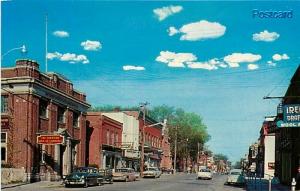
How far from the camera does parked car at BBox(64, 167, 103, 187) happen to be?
3666 centimetres

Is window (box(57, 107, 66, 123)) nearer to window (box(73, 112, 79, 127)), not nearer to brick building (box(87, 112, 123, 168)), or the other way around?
window (box(73, 112, 79, 127))

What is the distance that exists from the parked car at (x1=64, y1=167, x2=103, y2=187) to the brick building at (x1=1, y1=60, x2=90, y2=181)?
4356 millimetres

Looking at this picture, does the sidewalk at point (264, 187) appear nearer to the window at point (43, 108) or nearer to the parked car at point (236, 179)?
the parked car at point (236, 179)

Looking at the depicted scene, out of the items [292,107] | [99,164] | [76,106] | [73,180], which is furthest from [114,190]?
[99,164]

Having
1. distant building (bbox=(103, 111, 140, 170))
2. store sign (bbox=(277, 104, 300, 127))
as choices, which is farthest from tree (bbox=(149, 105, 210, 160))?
store sign (bbox=(277, 104, 300, 127))

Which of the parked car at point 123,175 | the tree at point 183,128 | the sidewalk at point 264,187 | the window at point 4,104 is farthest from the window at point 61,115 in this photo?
the tree at point 183,128

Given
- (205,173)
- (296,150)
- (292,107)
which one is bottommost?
(205,173)

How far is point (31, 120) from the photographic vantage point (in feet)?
137

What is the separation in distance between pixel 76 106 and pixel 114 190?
21493mm

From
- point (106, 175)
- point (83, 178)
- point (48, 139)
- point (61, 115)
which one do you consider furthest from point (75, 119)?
point (83, 178)

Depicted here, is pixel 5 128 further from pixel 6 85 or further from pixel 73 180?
pixel 73 180

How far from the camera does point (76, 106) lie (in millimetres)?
52344

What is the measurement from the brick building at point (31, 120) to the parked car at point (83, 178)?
171 inches

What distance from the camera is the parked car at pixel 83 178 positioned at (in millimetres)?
36656
